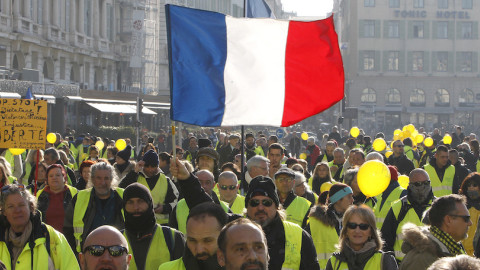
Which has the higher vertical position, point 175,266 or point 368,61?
point 368,61

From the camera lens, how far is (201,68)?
7.77 m

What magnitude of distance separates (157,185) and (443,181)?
4.94 m

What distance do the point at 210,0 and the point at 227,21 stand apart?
2902 inches

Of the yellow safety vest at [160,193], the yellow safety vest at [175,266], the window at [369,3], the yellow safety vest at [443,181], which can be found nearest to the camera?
the yellow safety vest at [175,266]

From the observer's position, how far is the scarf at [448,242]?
18.6 feet

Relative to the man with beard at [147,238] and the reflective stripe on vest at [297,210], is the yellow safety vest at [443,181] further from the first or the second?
the man with beard at [147,238]

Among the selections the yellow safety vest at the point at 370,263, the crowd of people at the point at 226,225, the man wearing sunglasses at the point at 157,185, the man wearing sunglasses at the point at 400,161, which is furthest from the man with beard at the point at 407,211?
the man wearing sunglasses at the point at 400,161

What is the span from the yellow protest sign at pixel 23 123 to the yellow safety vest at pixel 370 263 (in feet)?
20.3

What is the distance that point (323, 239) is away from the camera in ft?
23.7

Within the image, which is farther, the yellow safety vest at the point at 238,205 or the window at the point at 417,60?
the window at the point at 417,60

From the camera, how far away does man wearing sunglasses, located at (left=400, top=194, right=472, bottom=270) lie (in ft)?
18.0

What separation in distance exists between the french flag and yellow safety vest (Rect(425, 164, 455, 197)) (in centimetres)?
447

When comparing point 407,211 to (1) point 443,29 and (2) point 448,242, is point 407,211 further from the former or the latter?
(1) point 443,29

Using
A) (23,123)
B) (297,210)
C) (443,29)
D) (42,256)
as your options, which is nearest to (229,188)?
(297,210)
